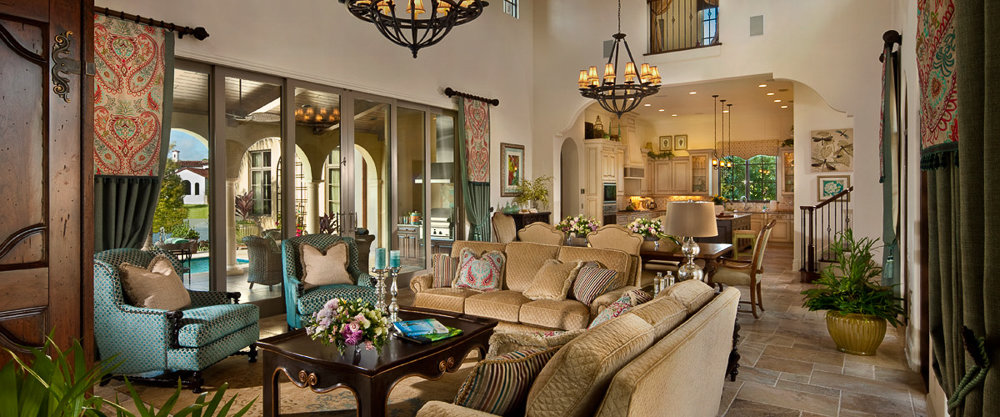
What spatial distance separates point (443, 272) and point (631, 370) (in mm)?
3501

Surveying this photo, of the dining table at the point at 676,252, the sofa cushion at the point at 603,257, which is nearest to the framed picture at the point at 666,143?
the dining table at the point at 676,252

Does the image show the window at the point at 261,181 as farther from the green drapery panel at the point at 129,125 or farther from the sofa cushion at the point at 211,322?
the sofa cushion at the point at 211,322

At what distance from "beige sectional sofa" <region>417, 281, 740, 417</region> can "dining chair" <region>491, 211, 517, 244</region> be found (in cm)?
551

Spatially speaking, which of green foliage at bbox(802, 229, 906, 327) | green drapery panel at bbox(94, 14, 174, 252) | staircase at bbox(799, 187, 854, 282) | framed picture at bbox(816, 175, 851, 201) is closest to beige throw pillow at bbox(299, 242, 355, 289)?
green drapery panel at bbox(94, 14, 174, 252)

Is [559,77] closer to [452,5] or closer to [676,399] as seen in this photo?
[452,5]

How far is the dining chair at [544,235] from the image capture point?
5.86m

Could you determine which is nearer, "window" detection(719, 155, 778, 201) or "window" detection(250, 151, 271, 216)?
"window" detection(250, 151, 271, 216)

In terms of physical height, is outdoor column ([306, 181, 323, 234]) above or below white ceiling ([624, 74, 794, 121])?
below

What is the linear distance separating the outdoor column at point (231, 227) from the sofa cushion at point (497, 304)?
2420 mm

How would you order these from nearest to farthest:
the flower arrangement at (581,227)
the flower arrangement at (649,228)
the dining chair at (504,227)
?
1. the flower arrangement at (649,228)
2. the flower arrangement at (581,227)
3. the dining chair at (504,227)

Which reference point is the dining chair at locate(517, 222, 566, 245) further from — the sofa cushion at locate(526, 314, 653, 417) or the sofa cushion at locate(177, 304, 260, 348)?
the sofa cushion at locate(526, 314, 653, 417)

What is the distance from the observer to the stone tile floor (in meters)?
3.27

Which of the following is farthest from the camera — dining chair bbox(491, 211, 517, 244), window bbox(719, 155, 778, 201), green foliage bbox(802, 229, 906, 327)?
window bbox(719, 155, 778, 201)

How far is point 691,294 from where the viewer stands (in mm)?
2645
